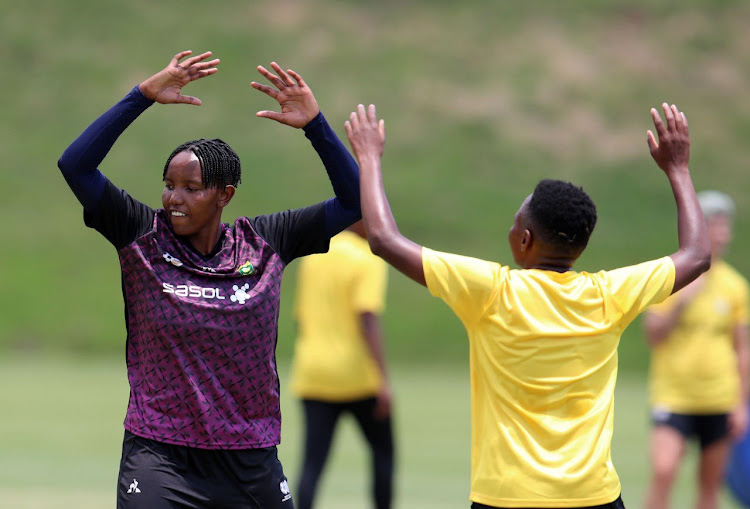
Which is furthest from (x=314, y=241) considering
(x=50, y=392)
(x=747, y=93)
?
(x=747, y=93)

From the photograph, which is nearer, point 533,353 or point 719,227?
point 533,353

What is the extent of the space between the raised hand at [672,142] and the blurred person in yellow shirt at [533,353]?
0.54 meters

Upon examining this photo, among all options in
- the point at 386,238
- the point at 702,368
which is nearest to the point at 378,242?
the point at 386,238

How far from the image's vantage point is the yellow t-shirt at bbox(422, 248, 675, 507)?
408cm

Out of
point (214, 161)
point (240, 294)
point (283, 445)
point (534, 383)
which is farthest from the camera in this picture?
point (283, 445)

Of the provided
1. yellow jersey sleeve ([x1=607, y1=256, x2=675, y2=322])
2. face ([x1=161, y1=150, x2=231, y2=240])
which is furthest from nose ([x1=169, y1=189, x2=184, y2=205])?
yellow jersey sleeve ([x1=607, y1=256, x2=675, y2=322])

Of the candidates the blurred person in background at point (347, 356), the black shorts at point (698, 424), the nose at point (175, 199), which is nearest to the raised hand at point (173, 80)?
the nose at point (175, 199)

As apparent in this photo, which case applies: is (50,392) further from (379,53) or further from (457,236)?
(379,53)

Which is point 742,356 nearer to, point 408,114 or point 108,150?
point 108,150

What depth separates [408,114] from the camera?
1238 inches

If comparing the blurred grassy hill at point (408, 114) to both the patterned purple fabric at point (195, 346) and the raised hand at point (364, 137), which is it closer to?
the patterned purple fabric at point (195, 346)

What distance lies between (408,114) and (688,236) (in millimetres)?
27188

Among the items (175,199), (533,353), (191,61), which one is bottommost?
(533,353)

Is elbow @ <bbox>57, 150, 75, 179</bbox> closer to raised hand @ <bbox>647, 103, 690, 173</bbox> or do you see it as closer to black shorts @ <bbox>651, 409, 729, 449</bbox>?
raised hand @ <bbox>647, 103, 690, 173</bbox>
